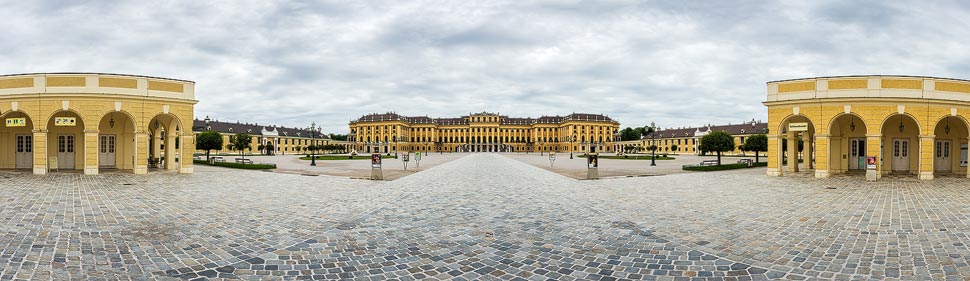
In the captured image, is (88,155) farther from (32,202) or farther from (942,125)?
(942,125)

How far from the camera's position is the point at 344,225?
9281mm

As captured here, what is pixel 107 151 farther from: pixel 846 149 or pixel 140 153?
pixel 846 149

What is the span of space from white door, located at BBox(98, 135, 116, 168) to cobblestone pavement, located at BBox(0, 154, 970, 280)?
1432 centimetres

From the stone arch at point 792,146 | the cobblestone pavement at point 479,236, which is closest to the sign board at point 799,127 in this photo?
the stone arch at point 792,146

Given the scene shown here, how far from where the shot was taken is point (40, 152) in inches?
894

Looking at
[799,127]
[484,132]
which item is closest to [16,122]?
[799,127]

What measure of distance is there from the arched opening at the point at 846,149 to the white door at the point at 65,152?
42770mm

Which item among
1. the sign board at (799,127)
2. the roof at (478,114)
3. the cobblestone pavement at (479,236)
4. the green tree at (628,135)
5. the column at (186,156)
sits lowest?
the cobblestone pavement at (479,236)

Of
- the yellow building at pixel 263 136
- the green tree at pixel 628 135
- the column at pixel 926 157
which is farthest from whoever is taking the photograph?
the green tree at pixel 628 135

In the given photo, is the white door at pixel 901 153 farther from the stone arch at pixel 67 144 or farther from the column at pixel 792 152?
the stone arch at pixel 67 144

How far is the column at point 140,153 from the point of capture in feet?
77.0

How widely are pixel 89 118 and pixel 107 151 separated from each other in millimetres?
4590

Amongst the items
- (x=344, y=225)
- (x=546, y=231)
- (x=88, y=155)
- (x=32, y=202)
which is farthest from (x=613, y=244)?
(x=88, y=155)

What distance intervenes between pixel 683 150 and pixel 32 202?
116739 millimetres
